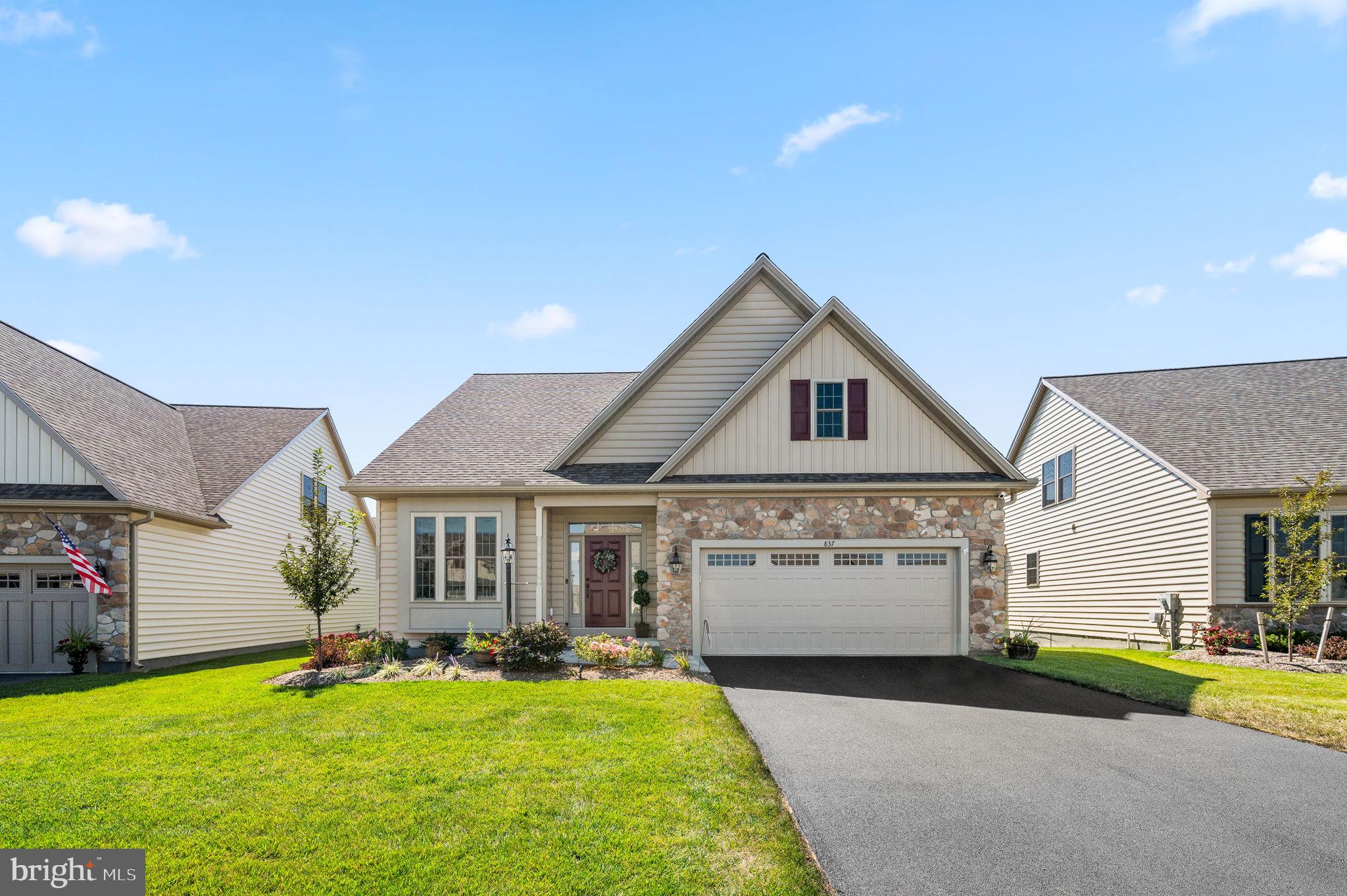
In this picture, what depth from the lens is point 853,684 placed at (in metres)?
11.6

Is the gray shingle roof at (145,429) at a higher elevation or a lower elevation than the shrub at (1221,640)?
higher

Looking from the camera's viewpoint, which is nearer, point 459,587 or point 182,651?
point 459,587

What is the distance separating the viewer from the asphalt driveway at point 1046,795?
5.15 metres

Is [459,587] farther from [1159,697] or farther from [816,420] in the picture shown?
[1159,697]

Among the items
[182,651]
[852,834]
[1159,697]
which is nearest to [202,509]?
[182,651]

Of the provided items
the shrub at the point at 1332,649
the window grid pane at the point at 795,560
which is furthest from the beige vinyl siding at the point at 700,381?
the shrub at the point at 1332,649

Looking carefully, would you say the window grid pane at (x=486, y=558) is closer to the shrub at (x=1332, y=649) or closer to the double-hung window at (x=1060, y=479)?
the shrub at (x=1332, y=649)

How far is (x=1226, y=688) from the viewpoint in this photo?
11.2 meters

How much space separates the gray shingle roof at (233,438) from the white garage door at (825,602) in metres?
11.6

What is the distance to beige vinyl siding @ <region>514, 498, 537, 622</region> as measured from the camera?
49.8 feet

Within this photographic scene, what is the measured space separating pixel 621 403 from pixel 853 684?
7.02m

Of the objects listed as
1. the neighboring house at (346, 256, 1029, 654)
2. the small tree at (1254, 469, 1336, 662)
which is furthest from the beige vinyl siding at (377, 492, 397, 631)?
the small tree at (1254, 469, 1336, 662)

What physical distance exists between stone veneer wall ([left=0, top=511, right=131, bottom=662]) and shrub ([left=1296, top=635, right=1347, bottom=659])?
2147 cm

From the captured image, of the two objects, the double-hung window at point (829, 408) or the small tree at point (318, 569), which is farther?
the double-hung window at point (829, 408)
